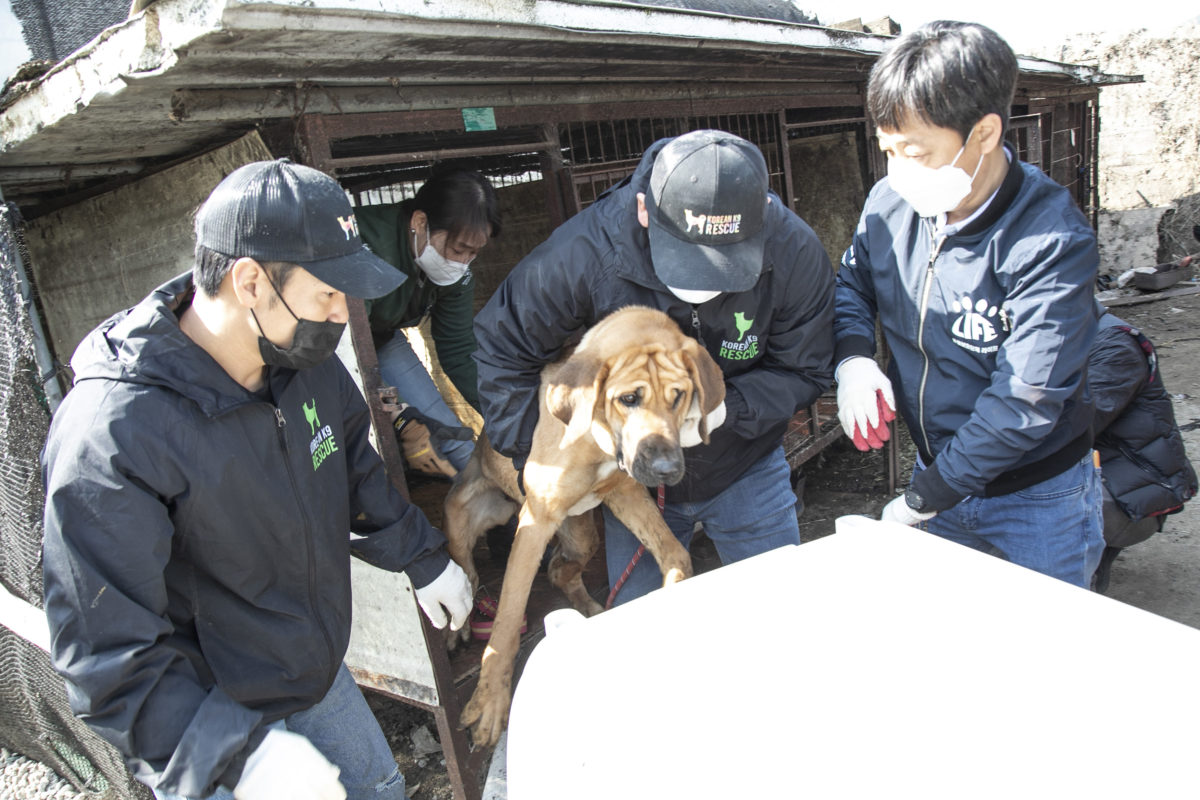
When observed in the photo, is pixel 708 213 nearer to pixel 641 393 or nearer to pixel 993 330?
pixel 641 393

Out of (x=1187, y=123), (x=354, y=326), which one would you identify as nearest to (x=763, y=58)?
(x=354, y=326)

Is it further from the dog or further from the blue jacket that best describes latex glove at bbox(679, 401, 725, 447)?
the blue jacket

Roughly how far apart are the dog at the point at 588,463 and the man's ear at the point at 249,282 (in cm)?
111

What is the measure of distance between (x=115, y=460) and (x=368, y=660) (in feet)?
7.24

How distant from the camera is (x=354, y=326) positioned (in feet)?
9.88

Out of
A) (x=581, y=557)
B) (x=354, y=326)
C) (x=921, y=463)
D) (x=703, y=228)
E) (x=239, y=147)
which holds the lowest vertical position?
(x=581, y=557)

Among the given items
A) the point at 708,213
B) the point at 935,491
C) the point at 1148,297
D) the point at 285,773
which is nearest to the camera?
the point at 285,773

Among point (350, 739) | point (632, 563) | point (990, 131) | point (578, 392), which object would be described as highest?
point (990, 131)

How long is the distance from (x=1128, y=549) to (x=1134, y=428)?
1.66 metres

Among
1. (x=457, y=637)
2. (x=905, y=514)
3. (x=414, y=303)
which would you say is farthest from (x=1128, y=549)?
(x=414, y=303)

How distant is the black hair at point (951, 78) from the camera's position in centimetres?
229

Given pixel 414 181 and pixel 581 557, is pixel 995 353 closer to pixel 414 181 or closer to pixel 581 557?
pixel 581 557

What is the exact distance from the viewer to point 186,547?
1.95m

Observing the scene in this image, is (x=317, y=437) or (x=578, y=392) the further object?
(x=578, y=392)
